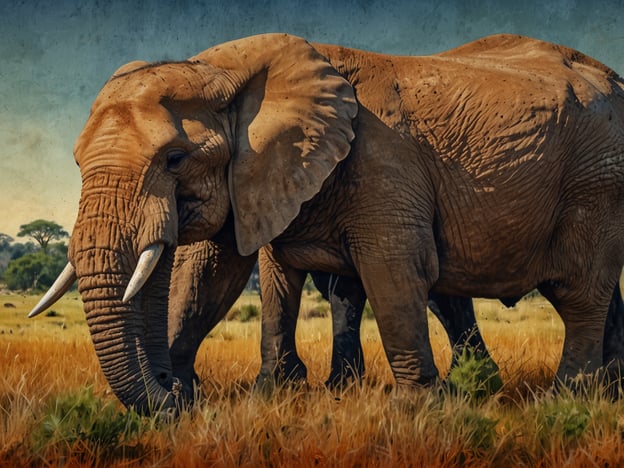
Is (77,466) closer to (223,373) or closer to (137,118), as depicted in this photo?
(137,118)

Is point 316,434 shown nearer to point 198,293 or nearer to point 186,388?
point 186,388

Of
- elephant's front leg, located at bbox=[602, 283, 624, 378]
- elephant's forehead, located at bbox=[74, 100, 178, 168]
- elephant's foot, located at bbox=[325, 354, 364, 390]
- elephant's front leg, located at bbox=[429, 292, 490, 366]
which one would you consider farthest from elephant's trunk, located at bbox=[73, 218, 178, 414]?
elephant's front leg, located at bbox=[602, 283, 624, 378]

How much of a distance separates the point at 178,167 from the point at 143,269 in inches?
25.9

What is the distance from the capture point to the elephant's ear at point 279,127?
5.86m

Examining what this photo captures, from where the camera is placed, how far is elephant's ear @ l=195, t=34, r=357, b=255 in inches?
231

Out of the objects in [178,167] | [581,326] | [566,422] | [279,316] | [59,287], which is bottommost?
[566,422]

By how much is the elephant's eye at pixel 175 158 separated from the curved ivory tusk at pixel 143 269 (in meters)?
0.47

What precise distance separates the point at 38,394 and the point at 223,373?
186 cm

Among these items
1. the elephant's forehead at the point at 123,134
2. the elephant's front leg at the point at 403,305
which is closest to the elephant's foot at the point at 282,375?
the elephant's front leg at the point at 403,305

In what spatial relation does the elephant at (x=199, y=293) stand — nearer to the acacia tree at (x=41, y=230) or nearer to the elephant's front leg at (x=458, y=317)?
the elephant's front leg at (x=458, y=317)

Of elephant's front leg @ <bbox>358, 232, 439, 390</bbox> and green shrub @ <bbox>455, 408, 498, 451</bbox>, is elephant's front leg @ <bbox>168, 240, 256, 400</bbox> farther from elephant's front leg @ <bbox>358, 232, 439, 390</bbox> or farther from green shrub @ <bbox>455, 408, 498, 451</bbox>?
green shrub @ <bbox>455, 408, 498, 451</bbox>

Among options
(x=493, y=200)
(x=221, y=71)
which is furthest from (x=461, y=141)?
(x=221, y=71)

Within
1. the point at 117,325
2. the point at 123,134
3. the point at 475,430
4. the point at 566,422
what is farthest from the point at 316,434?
the point at 123,134

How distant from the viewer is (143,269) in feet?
17.2
